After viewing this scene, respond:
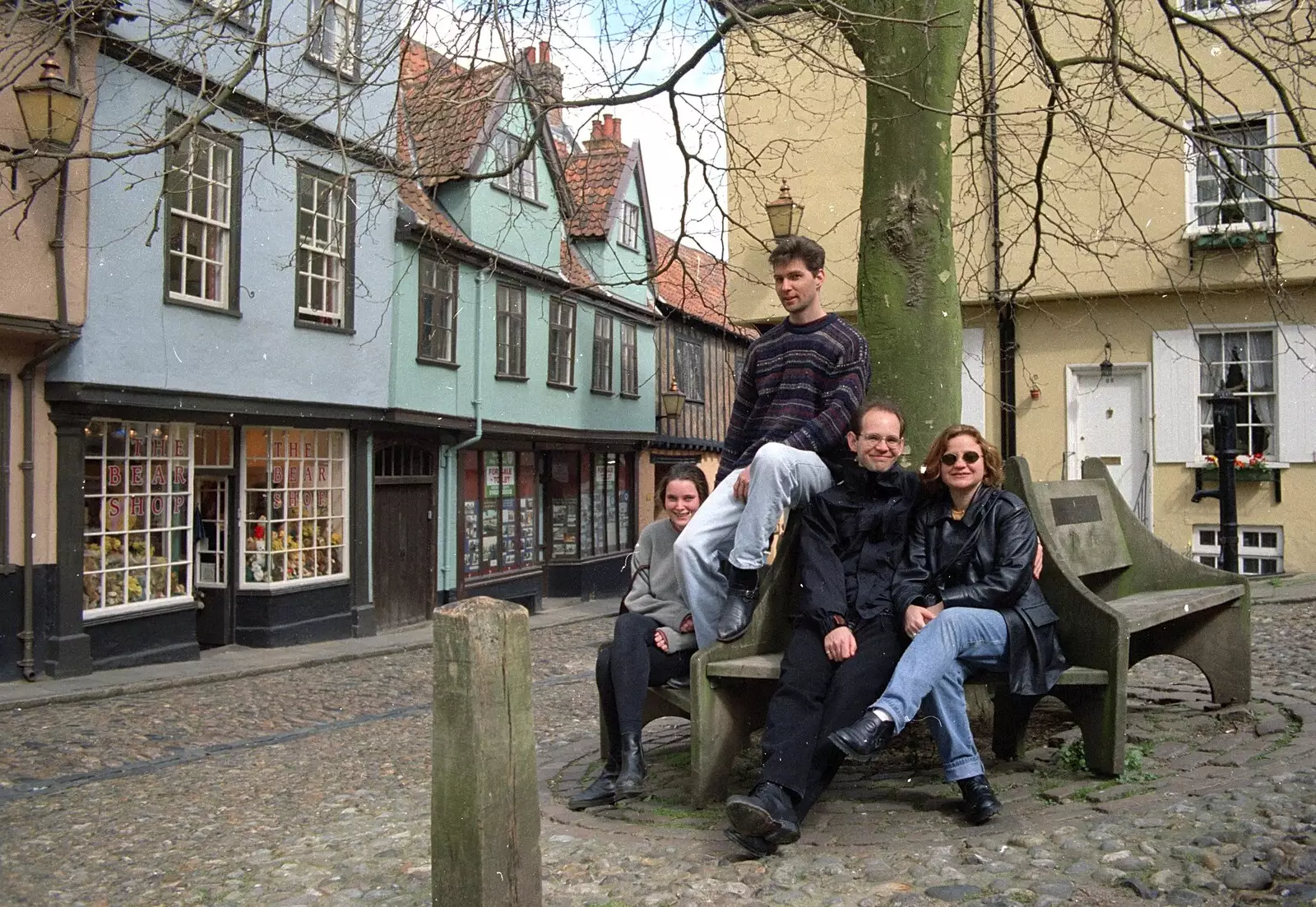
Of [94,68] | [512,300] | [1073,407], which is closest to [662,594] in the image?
[94,68]

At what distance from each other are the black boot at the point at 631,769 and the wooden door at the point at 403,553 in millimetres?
13648

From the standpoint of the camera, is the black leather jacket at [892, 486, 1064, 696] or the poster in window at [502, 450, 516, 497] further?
the poster in window at [502, 450, 516, 497]

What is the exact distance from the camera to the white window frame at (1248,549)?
642 inches

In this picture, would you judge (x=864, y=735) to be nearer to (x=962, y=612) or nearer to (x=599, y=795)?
(x=962, y=612)

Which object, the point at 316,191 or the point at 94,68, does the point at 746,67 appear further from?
the point at 316,191

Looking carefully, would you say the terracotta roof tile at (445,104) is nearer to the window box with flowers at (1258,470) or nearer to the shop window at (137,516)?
the shop window at (137,516)

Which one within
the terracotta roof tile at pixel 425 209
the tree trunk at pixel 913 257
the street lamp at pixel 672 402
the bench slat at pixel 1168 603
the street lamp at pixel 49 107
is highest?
the terracotta roof tile at pixel 425 209

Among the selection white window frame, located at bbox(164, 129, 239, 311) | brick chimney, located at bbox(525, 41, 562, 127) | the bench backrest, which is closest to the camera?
the bench backrest

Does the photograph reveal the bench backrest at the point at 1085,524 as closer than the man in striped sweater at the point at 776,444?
No

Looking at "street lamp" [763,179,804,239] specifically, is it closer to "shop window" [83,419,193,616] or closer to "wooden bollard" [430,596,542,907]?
"shop window" [83,419,193,616]

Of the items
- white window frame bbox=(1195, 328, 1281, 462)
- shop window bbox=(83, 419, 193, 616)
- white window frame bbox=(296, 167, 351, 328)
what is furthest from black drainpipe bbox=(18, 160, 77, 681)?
white window frame bbox=(1195, 328, 1281, 462)

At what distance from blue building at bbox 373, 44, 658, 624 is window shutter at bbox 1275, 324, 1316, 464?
28.7 feet

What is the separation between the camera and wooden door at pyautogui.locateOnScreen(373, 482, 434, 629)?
59.1ft

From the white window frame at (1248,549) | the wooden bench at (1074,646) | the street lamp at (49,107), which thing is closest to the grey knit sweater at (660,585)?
the wooden bench at (1074,646)
